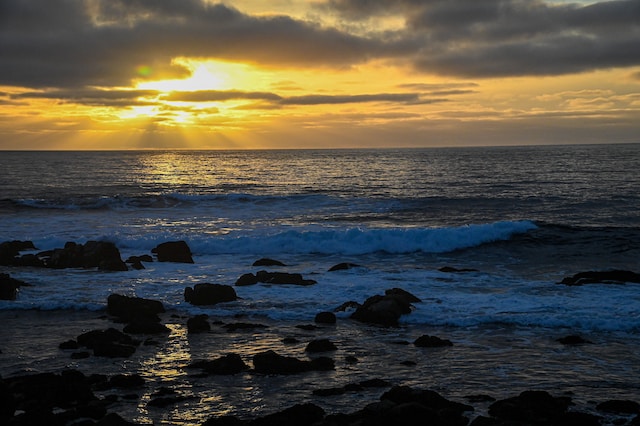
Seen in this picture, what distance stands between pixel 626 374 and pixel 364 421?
20.1 ft

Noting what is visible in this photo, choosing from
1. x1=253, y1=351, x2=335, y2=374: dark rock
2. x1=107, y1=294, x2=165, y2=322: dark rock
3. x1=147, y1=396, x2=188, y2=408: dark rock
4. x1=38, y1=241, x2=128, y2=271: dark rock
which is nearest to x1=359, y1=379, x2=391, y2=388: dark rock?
x1=253, y1=351, x2=335, y2=374: dark rock

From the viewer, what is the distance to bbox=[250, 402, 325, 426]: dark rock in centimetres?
955

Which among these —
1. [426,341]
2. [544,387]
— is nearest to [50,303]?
[426,341]

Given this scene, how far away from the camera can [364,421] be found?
9.32 meters

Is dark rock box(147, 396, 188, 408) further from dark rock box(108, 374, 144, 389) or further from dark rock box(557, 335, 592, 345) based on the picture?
dark rock box(557, 335, 592, 345)

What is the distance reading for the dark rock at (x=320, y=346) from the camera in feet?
45.4

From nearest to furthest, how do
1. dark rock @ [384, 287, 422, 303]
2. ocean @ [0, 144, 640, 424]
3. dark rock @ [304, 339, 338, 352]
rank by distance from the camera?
ocean @ [0, 144, 640, 424], dark rock @ [304, 339, 338, 352], dark rock @ [384, 287, 422, 303]

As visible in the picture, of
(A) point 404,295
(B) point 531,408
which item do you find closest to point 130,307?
(A) point 404,295

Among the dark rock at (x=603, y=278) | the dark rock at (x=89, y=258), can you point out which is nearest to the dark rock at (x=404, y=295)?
the dark rock at (x=603, y=278)

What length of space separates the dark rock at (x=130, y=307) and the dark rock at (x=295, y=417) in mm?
8286

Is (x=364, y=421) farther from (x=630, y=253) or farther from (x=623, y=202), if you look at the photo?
(x=623, y=202)

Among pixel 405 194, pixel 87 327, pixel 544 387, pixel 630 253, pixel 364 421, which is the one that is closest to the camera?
pixel 364 421

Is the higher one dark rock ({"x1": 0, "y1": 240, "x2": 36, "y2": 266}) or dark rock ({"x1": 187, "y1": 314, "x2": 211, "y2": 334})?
dark rock ({"x1": 0, "y1": 240, "x2": 36, "y2": 266})

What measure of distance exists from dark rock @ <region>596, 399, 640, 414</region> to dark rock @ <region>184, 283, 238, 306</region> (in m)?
11.8
